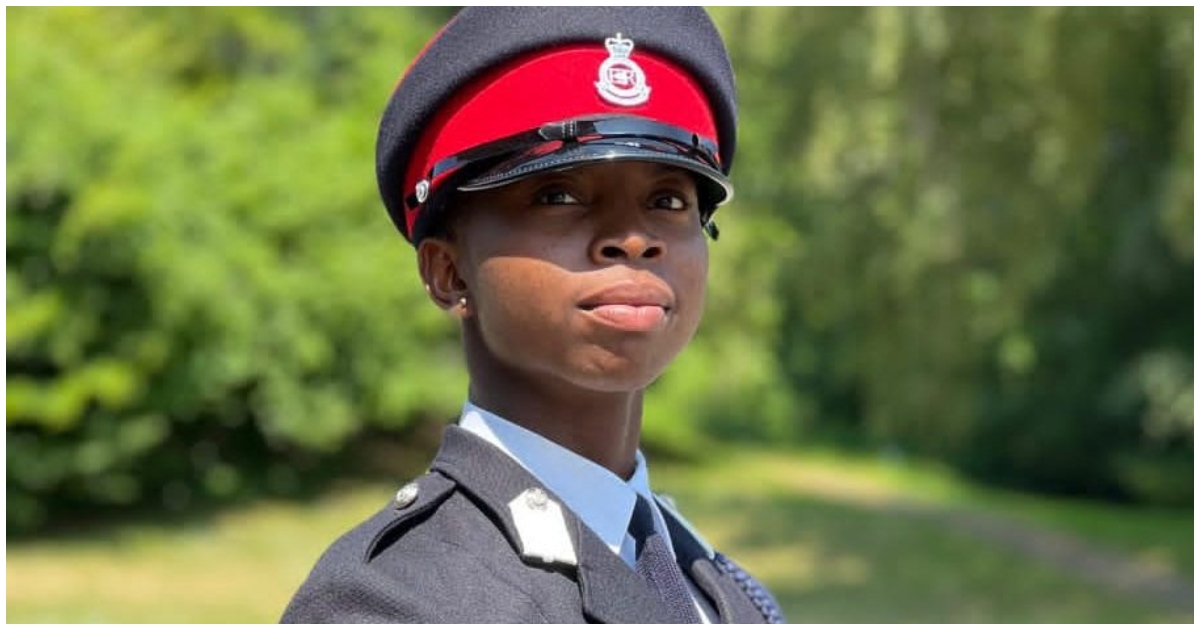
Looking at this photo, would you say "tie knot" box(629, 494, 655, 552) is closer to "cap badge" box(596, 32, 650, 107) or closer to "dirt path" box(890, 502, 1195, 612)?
"cap badge" box(596, 32, 650, 107)

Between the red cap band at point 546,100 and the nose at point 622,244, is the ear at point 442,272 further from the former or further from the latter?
the nose at point 622,244

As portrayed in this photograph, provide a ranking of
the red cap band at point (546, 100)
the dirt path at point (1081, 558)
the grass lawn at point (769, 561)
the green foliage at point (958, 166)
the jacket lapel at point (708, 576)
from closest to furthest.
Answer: the red cap band at point (546, 100) → the jacket lapel at point (708, 576) → the green foliage at point (958, 166) → the grass lawn at point (769, 561) → the dirt path at point (1081, 558)

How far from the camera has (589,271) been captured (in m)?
1.44

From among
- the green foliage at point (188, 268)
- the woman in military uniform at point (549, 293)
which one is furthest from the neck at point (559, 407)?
the green foliage at point (188, 268)

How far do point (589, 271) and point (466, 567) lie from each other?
30 centimetres

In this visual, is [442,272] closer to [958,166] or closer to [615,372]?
[615,372]

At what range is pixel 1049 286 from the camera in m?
15.5

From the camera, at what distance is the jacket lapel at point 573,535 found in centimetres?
148

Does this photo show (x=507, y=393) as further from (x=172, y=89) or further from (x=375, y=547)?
(x=172, y=89)

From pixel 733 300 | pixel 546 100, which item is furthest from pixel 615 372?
pixel 733 300

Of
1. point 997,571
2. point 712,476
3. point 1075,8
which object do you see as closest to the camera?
point 1075,8

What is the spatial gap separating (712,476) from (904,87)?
11.9 meters

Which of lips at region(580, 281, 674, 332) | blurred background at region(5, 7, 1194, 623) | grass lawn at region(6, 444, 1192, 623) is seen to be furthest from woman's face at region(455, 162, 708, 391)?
grass lawn at region(6, 444, 1192, 623)

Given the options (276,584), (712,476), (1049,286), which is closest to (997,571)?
(1049,286)
